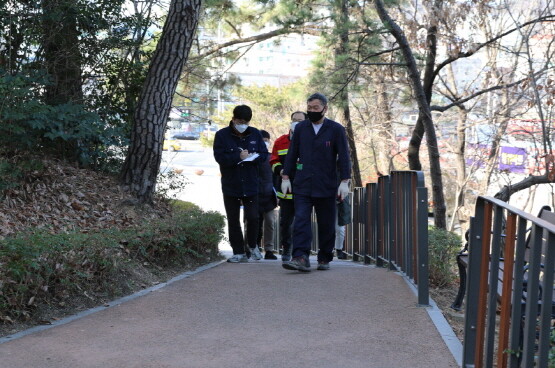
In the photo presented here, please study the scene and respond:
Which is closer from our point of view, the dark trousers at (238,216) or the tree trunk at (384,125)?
the dark trousers at (238,216)

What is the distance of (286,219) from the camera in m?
9.01

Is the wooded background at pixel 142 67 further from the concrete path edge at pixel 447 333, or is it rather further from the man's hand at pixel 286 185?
the concrete path edge at pixel 447 333

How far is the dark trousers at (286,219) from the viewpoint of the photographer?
870 cm

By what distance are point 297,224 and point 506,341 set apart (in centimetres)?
438

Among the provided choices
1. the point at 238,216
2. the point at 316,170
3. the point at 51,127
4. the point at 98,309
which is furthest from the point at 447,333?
the point at 51,127

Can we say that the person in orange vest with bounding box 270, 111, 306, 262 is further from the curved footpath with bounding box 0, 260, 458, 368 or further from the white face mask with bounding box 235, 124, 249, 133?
the curved footpath with bounding box 0, 260, 458, 368

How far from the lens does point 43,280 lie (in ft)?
16.6

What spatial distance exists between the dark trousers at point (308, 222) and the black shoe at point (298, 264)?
5cm

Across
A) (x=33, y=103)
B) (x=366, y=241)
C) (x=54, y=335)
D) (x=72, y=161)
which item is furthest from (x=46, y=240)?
(x=366, y=241)

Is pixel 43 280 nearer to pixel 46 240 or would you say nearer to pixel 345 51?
Answer: pixel 46 240

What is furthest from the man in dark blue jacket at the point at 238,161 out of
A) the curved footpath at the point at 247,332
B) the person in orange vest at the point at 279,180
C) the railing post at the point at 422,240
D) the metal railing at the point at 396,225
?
the railing post at the point at 422,240

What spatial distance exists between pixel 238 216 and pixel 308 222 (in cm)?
144

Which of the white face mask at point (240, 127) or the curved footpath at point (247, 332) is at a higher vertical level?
the white face mask at point (240, 127)

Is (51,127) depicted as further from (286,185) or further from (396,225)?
(396,225)
